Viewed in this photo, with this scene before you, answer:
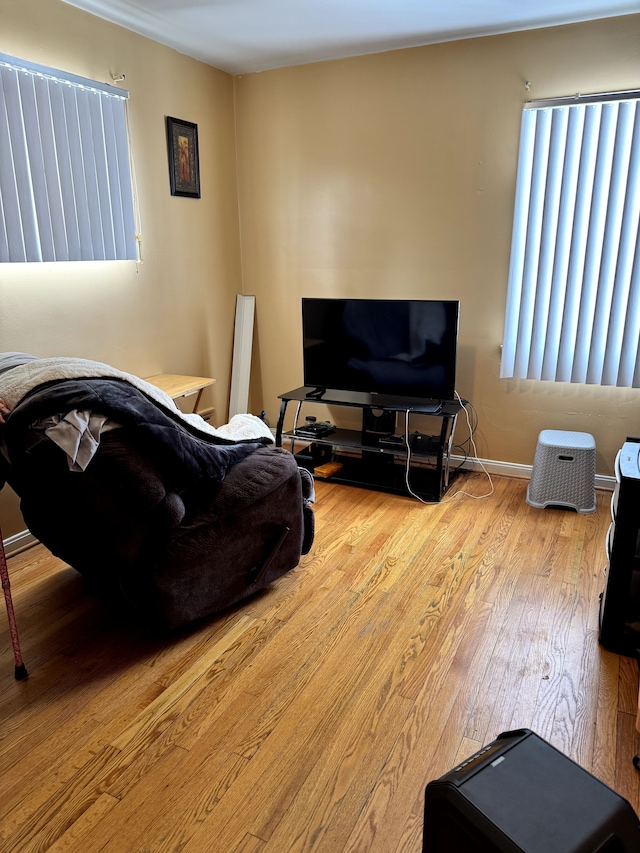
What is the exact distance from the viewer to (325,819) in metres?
1.53

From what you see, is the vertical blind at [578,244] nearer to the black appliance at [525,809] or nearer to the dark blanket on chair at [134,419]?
the dark blanket on chair at [134,419]

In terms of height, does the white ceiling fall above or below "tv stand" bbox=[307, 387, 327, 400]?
above

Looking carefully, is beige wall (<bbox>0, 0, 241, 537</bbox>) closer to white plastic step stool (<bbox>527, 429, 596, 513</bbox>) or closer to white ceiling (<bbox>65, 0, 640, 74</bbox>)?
white ceiling (<bbox>65, 0, 640, 74</bbox>)

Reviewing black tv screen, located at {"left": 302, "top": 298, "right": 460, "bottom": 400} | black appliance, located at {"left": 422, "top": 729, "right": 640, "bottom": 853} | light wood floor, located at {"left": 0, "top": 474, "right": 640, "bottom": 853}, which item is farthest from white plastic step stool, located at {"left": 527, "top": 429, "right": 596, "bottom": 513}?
black appliance, located at {"left": 422, "top": 729, "right": 640, "bottom": 853}

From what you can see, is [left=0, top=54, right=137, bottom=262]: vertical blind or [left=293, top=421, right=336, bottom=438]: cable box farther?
[left=293, top=421, right=336, bottom=438]: cable box

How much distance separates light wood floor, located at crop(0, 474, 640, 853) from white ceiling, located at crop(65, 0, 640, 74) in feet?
8.55

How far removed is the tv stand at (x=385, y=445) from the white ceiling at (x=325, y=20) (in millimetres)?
1985

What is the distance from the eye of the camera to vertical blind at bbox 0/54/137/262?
261cm

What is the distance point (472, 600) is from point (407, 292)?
205 centimetres

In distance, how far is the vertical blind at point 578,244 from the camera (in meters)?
3.15

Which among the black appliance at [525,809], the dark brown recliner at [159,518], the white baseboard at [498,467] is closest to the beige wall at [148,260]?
the dark brown recliner at [159,518]

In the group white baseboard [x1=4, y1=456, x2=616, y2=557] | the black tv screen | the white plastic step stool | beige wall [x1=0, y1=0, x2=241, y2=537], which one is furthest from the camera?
white baseboard [x1=4, y1=456, x2=616, y2=557]

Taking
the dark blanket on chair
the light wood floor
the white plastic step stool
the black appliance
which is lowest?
the light wood floor

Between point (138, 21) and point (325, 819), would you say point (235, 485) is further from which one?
point (138, 21)
